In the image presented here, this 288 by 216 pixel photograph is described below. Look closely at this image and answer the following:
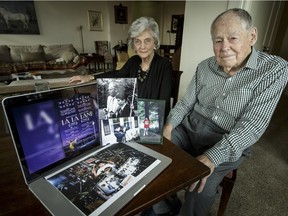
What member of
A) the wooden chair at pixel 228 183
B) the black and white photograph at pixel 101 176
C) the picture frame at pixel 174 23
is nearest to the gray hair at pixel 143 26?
the black and white photograph at pixel 101 176

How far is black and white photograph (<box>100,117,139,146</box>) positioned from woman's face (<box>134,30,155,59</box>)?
736mm

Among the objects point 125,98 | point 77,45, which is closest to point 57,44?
A: point 77,45

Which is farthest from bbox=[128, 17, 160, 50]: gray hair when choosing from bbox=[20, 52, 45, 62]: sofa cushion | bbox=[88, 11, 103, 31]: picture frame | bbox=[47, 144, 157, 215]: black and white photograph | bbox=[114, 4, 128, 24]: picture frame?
bbox=[114, 4, 128, 24]: picture frame

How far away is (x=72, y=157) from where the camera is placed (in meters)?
0.62

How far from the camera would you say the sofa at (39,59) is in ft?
13.1

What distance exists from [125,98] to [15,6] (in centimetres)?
554

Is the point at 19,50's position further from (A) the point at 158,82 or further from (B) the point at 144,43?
(A) the point at 158,82

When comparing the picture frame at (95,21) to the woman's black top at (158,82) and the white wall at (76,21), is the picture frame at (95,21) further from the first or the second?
the woman's black top at (158,82)

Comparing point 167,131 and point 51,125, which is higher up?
point 51,125

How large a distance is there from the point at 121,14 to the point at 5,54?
11.8 ft

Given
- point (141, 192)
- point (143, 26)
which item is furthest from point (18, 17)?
point (141, 192)

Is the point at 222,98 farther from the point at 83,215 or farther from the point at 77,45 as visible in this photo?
the point at 77,45

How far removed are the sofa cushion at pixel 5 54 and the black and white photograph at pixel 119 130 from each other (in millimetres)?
5006

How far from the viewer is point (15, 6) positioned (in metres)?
4.49
